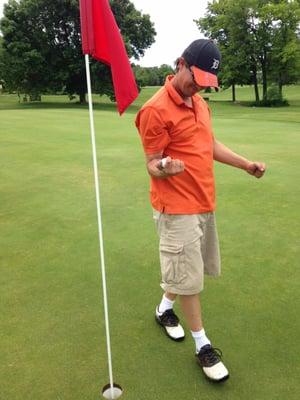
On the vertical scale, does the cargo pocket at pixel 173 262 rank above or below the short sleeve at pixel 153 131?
below

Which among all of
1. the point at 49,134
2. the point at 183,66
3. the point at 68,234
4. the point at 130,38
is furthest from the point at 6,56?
the point at 183,66

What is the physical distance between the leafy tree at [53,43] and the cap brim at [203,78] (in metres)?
30.9

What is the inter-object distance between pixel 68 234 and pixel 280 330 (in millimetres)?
2520

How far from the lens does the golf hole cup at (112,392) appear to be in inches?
92.5

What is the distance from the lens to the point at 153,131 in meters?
2.35

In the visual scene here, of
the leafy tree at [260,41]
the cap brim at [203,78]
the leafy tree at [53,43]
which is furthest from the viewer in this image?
the leafy tree at [260,41]

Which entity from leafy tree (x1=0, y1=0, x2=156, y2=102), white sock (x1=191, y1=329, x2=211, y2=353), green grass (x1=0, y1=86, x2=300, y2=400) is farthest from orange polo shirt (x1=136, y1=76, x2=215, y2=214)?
leafy tree (x1=0, y1=0, x2=156, y2=102)

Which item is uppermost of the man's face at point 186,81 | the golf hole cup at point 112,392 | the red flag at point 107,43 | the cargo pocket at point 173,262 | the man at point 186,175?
the red flag at point 107,43

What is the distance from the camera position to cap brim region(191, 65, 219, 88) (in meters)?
2.32

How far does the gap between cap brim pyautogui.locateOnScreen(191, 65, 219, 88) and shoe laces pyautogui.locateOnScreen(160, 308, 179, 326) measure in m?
1.52

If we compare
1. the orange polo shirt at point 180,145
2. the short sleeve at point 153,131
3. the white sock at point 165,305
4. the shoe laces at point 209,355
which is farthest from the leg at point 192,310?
the short sleeve at point 153,131

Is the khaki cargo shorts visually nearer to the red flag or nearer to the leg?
the leg

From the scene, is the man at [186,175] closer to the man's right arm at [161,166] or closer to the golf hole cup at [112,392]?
A: the man's right arm at [161,166]

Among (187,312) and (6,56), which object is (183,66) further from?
(6,56)
